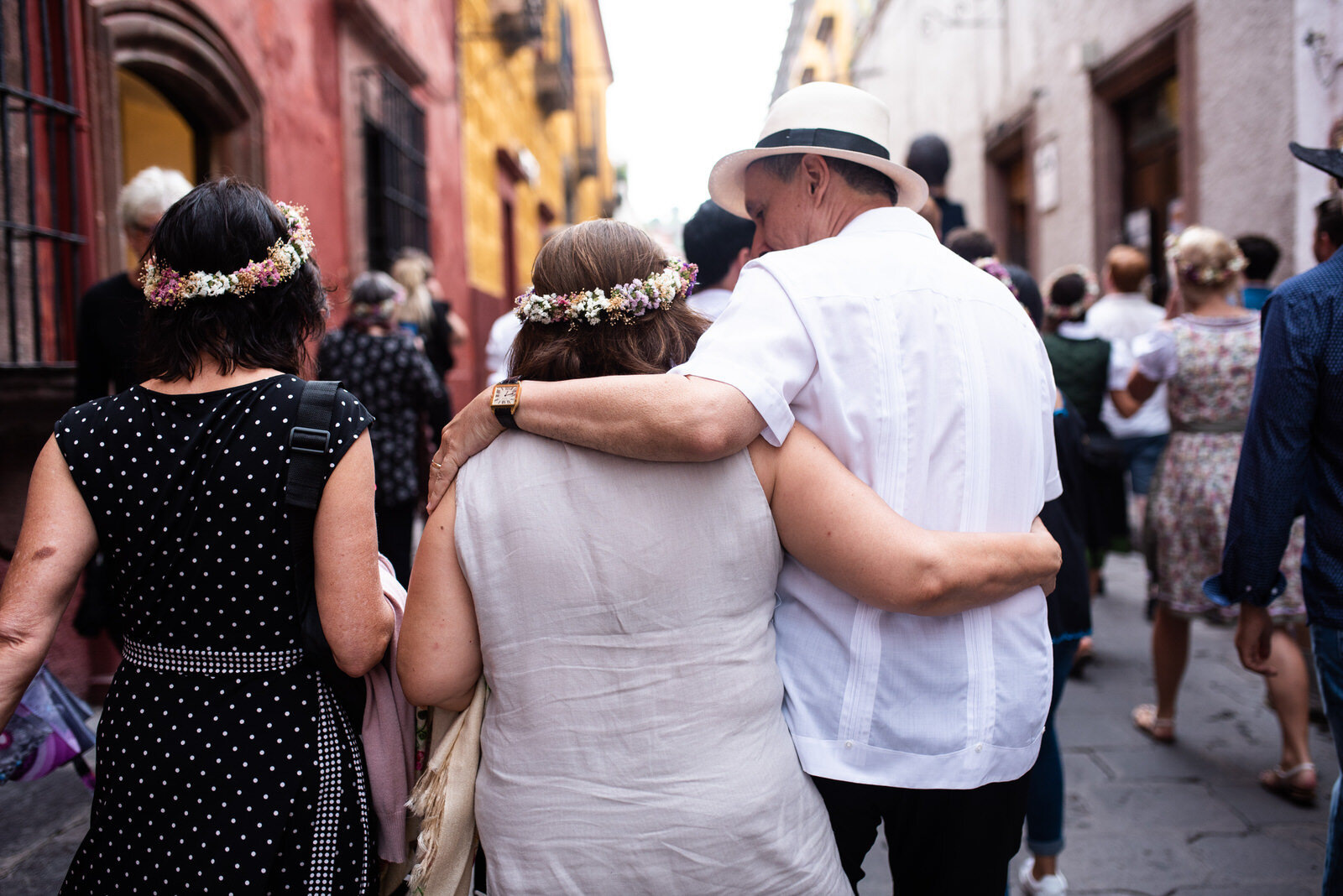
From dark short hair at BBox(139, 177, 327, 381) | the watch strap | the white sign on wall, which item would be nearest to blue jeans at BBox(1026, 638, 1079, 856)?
the watch strap

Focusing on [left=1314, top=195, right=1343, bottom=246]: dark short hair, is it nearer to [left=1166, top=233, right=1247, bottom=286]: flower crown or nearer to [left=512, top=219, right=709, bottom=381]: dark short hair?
[left=1166, top=233, right=1247, bottom=286]: flower crown

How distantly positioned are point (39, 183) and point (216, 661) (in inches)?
123

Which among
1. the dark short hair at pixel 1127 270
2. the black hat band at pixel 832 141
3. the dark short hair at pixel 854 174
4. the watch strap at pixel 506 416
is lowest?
the watch strap at pixel 506 416

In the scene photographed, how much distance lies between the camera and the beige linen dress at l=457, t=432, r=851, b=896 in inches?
56.1

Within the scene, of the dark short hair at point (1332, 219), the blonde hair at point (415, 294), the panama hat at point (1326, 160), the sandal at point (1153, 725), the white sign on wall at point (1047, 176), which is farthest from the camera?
the white sign on wall at point (1047, 176)

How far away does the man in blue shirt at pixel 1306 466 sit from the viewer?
2.16 m

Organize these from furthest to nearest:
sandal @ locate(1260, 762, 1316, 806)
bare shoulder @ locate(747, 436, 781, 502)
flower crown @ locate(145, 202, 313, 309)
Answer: sandal @ locate(1260, 762, 1316, 806) < flower crown @ locate(145, 202, 313, 309) < bare shoulder @ locate(747, 436, 781, 502)

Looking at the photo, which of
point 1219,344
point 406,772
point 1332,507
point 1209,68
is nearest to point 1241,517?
point 1332,507

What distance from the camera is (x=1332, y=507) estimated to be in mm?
2191

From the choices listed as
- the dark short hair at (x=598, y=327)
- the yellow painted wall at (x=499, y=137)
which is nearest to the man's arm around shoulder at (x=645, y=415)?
the dark short hair at (x=598, y=327)

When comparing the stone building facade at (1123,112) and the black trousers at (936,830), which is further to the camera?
the stone building facade at (1123,112)

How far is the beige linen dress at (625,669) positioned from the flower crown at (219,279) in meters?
0.53

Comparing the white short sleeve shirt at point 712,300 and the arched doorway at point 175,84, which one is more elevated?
the arched doorway at point 175,84

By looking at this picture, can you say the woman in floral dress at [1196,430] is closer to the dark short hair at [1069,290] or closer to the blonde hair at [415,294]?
the dark short hair at [1069,290]
